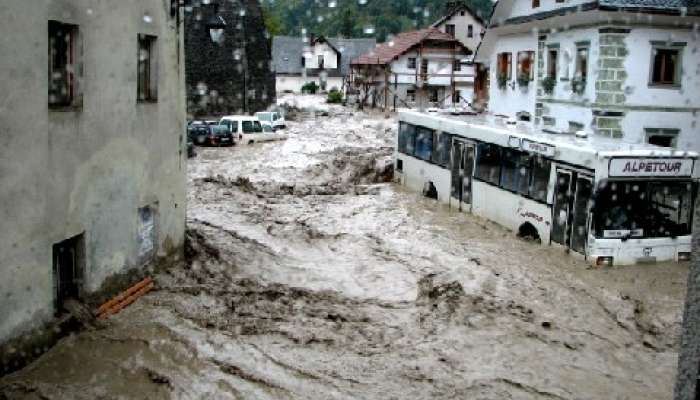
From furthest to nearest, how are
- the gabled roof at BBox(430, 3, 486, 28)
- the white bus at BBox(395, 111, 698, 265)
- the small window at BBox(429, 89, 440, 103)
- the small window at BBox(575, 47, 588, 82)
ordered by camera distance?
the gabled roof at BBox(430, 3, 486, 28) → the small window at BBox(429, 89, 440, 103) → the small window at BBox(575, 47, 588, 82) → the white bus at BBox(395, 111, 698, 265)

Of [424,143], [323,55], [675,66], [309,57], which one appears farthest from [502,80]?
Result: [309,57]

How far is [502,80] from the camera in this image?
91.0 ft

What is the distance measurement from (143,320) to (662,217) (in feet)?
31.9

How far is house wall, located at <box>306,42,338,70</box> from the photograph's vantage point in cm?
8475

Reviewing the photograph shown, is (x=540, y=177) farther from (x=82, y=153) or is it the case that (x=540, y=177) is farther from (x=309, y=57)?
(x=309, y=57)

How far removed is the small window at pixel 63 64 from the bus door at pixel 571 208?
9.31m

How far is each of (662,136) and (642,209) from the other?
8260 millimetres

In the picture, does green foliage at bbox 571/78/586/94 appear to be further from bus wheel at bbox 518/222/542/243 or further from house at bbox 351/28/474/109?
house at bbox 351/28/474/109

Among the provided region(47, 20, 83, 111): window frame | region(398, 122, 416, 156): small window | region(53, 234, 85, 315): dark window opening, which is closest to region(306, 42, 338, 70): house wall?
region(398, 122, 416, 156): small window

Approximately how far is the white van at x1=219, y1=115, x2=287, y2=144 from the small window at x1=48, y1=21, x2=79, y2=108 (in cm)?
2557

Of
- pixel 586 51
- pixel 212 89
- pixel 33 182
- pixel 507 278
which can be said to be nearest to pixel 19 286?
pixel 33 182

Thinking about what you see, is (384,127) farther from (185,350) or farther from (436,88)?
(185,350)

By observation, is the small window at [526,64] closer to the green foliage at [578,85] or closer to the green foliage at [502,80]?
the green foliage at [502,80]

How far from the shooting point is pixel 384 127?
45.6m
